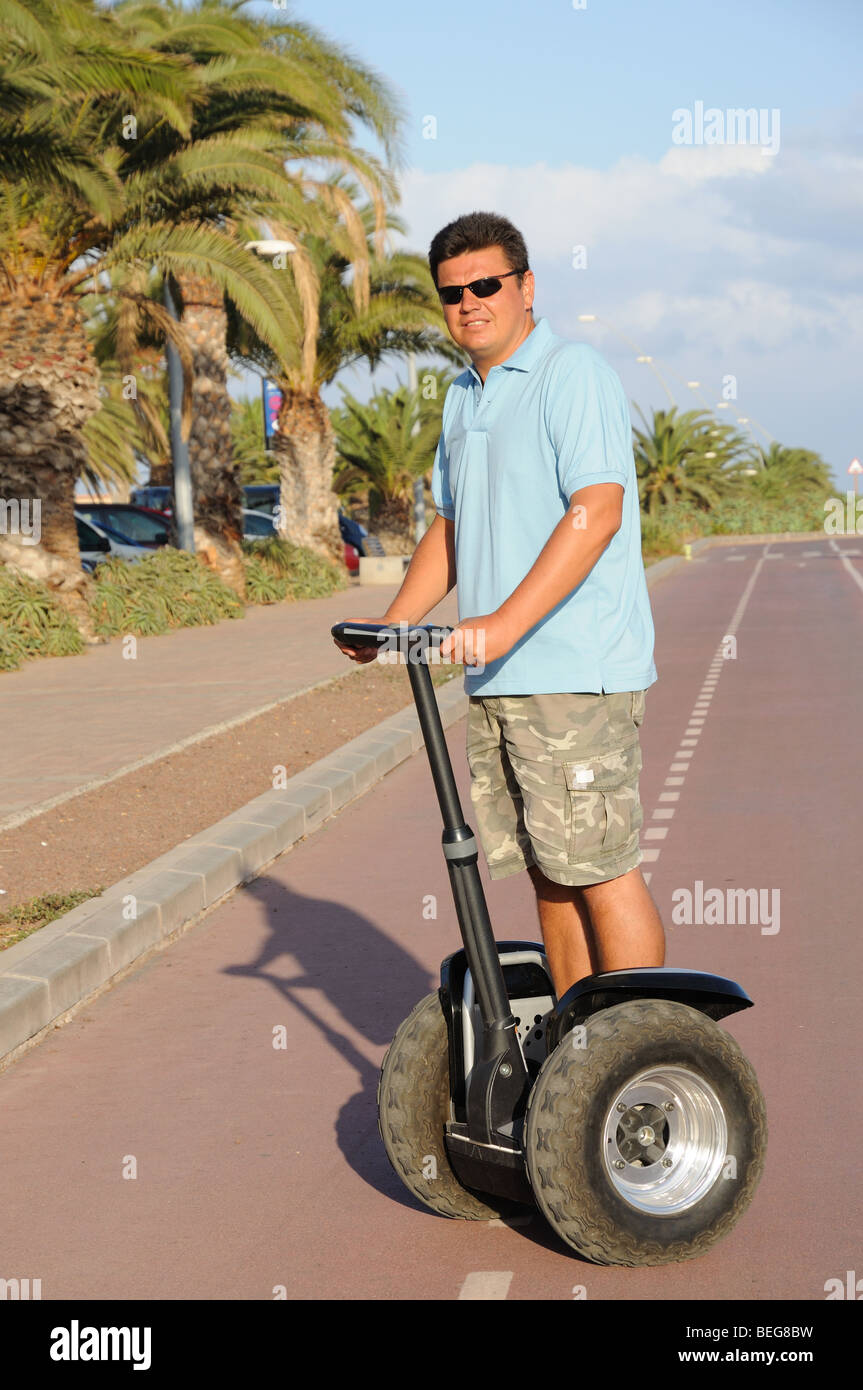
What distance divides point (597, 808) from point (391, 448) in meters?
35.1

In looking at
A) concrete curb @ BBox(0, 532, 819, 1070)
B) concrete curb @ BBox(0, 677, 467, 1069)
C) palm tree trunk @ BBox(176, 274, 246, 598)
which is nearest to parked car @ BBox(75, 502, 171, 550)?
palm tree trunk @ BBox(176, 274, 246, 598)

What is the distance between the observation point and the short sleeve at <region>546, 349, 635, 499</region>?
3.50 m

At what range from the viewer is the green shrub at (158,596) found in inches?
816

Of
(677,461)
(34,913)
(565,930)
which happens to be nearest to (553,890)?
(565,930)

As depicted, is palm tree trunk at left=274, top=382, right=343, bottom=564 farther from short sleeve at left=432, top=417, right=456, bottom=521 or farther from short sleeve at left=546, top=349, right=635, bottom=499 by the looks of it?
short sleeve at left=546, top=349, right=635, bottom=499

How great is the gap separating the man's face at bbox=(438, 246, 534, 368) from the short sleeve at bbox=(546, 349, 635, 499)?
0.19 m

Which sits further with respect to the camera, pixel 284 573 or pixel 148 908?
pixel 284 573

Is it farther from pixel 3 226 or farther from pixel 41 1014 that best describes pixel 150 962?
pixel 3 226

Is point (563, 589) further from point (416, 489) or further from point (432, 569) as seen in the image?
point (416, 489)

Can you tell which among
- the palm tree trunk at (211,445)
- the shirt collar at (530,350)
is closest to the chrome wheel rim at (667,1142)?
the shirt collar at (530,350)

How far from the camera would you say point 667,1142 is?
366 centimetres

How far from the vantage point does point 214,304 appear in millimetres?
25688

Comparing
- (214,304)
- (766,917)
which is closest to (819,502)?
(214,304)
